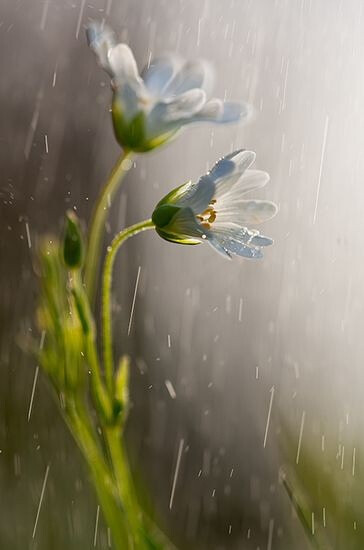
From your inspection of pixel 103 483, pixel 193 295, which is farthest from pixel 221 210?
pixel 193 295

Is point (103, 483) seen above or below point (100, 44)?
below

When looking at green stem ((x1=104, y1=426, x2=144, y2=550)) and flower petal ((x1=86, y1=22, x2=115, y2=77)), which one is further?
flower petal ((x1=86, y1=22, x2=115, y2=77))

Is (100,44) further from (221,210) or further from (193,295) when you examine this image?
(193,295)

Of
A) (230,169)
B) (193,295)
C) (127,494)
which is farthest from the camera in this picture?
(193,295)

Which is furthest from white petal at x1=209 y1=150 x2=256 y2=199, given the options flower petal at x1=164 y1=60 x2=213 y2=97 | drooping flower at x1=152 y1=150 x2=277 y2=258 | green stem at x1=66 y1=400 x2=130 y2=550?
green stem at x1=66 y1=400 x2=130 y2=550

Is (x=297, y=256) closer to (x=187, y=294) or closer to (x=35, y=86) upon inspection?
(x=187, y=294)

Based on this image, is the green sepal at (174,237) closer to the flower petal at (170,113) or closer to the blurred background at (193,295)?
the flower petal at (170,113)

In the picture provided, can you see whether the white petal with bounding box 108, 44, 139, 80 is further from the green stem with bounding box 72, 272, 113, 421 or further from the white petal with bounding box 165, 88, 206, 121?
the green stem with bounding box 72, 272, 113, 421
